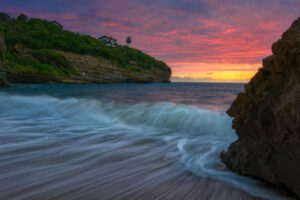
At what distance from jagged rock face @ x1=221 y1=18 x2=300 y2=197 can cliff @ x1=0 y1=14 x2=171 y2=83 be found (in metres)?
29.4

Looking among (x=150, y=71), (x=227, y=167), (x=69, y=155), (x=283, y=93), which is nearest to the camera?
(x=283, y=93)

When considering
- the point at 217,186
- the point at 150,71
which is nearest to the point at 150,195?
the point at 217,186

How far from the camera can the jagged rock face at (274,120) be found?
1.89 meters

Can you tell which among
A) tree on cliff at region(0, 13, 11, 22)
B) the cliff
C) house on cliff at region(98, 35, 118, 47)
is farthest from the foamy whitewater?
house on cliff at region(98, 35, 118, 47)

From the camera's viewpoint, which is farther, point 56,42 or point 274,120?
point 56,42

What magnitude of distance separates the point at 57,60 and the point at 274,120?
145 feet

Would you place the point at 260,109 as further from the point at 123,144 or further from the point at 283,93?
the point at 123,144

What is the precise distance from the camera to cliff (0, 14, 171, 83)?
1304 inches

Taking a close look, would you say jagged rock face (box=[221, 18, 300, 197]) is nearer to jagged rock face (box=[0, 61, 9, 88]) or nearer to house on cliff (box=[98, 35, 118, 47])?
jagged rock face (box=[0, 61, 9, 88])

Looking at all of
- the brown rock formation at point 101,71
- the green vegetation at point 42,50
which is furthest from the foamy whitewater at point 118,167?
the brown rock formation at point 101,71

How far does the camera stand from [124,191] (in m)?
2.33

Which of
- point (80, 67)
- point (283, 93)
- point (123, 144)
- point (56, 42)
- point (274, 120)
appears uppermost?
point (56, 42)

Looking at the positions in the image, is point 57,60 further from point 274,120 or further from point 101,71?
point 274,120

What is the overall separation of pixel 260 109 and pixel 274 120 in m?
0.26
